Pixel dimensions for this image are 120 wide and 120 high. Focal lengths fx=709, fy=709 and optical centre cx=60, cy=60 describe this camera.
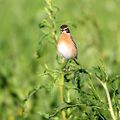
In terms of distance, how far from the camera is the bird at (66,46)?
18.0ft

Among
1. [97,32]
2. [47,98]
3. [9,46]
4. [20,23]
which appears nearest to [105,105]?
[47,98]

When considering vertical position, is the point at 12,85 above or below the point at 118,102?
above

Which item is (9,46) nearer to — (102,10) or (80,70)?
(102,10)

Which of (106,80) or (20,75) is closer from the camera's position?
(106,80)

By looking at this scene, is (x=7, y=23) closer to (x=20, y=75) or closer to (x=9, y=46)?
(x=9, y=46)

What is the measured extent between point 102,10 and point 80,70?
42.4 ft

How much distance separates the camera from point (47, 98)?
26.7 feet

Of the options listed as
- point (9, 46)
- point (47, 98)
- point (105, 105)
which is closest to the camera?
point (105, 105)

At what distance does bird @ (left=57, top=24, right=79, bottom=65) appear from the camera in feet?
18.0

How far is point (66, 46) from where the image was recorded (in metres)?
5.54

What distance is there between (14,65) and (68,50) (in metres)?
3.78

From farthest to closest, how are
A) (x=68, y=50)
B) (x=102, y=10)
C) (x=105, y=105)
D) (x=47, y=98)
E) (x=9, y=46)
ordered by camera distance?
(x=102, y=10) < (x=9, y=46) < (x=47, y=98) < (x=68, y=50) < (x=105, y=105)

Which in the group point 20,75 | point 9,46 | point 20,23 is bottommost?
point 20,75

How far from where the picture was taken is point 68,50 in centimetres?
554
